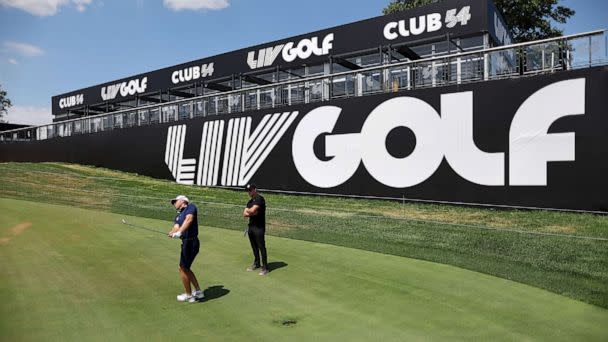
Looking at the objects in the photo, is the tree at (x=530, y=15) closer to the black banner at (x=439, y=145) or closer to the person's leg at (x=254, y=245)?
the black banner at (x=439, y=145)

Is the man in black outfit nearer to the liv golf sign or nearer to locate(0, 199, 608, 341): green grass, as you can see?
locate(0, 199, 608, 341): green grass

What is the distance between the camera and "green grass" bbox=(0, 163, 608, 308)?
1140 cm

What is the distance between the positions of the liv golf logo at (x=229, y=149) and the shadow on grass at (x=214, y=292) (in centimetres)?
1618

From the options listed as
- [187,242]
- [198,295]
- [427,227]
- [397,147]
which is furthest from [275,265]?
[397,147]

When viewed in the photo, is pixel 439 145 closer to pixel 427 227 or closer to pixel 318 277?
pixel 427 227

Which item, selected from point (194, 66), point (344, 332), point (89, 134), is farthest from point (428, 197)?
point (89, 134)

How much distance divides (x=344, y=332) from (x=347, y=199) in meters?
15.6

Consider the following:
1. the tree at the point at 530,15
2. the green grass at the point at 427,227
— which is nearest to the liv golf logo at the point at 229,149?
the green grass at the point at 427,227

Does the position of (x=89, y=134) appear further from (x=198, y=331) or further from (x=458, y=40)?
(x=198, y=331)

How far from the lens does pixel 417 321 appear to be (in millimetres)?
8031

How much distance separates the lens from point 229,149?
28953 mm

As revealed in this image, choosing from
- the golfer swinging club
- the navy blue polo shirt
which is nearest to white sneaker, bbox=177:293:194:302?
the golfer swinging club

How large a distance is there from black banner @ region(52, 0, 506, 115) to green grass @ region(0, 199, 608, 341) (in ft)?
63.2

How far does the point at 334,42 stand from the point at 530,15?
2437 centimetres
